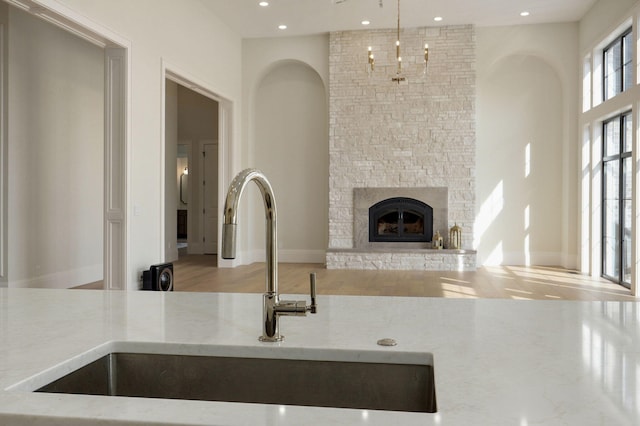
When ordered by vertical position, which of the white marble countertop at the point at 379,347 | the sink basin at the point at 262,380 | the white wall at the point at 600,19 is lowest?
the sink basin at the point at 262,380

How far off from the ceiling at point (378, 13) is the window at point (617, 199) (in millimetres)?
1929

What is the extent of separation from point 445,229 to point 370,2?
372 centimetres

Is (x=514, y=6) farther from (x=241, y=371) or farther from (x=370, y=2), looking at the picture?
(x=241, y=371)

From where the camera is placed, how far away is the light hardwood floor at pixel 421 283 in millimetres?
6566

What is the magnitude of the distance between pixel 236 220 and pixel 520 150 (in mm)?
8967

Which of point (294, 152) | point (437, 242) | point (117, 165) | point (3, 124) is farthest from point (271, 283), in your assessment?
point (294, 152)

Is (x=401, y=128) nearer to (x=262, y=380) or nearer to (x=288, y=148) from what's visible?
(x=288, y=148)

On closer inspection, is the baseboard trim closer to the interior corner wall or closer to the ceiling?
the interior corner wall

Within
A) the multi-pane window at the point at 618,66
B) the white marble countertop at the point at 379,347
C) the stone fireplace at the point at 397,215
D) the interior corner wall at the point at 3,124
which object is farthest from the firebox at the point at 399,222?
the white marble countertop at the point at 379,347

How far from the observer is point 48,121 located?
22.2 ft

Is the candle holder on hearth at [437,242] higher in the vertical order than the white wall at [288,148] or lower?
lower

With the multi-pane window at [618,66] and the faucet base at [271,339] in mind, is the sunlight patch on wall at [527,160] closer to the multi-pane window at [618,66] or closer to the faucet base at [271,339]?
the multi-pane window at [618,66]

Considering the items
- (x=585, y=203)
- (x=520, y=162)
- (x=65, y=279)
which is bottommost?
(x=65, y=279)

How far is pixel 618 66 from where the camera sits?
7406mm
